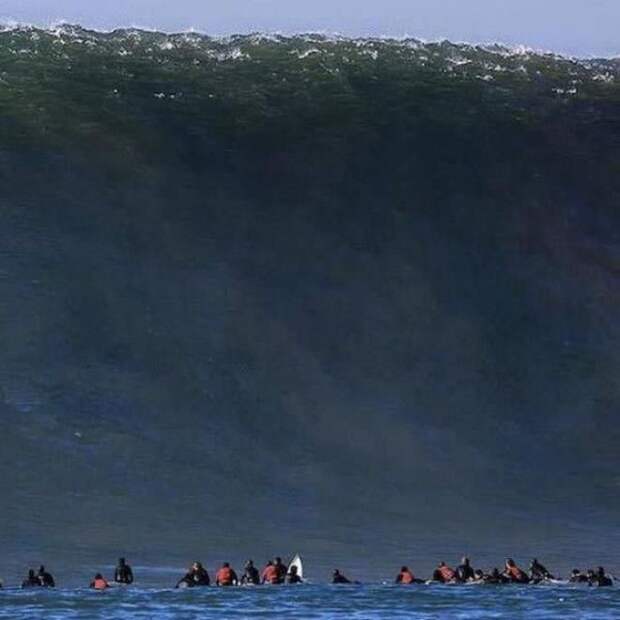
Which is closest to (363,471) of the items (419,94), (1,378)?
(1,378)

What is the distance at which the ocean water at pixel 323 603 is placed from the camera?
159ft

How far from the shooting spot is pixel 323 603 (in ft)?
167

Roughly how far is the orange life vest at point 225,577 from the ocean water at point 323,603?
1005 mm

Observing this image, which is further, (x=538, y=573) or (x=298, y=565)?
(x=298, y=565)

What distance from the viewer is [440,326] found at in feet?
249

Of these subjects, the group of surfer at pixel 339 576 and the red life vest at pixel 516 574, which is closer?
the group of surfer at pixel 339 576

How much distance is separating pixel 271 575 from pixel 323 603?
19.1 ft

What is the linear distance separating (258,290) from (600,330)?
10239 millimetres

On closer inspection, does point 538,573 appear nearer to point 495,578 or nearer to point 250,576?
point 495,578

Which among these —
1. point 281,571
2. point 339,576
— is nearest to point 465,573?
point 339,576

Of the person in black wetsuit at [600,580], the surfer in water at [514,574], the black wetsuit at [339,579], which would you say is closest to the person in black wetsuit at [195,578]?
the black wetsuit at [339,579]

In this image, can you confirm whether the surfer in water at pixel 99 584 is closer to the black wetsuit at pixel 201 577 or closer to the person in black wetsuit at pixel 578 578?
the black wetsuit at pixel 201 577

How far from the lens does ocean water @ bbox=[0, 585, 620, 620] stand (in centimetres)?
4834

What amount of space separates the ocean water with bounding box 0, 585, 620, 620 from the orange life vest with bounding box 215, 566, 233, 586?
1.00 meters
